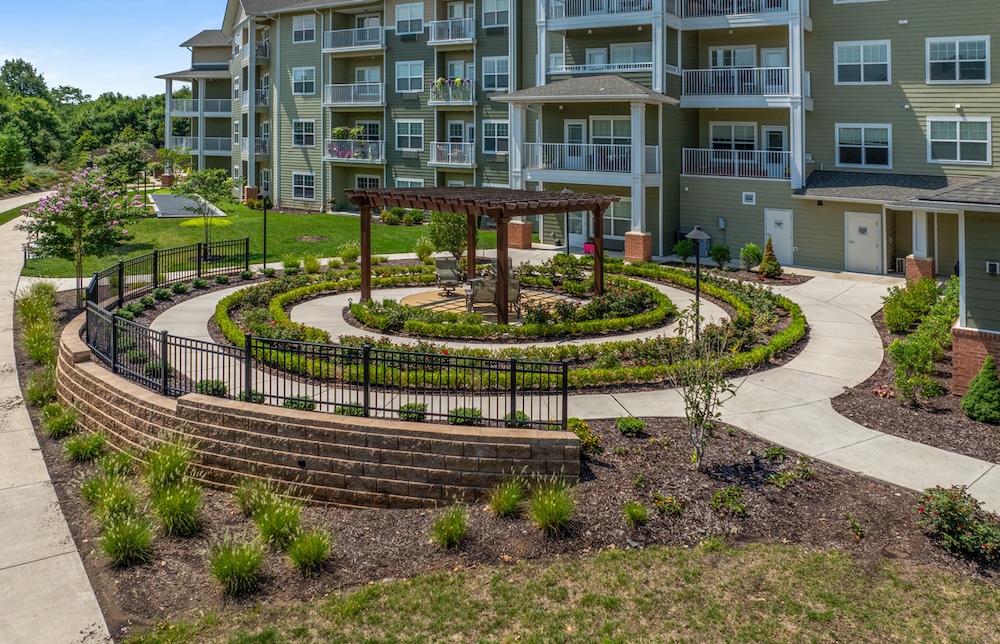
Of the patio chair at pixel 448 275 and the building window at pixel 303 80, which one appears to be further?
the building window at pixel 303 80

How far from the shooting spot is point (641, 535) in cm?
995

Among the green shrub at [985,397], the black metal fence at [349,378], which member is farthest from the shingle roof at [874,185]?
the black metal fence at [349,378]

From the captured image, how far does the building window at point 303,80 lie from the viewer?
48.2 m

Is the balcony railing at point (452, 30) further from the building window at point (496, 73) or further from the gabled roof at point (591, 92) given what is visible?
the gabled roof at point (591, 92)

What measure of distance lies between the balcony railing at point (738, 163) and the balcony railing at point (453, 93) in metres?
13.3

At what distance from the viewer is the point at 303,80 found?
48.7m

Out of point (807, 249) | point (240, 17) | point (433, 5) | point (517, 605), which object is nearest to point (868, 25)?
point (807, 249)

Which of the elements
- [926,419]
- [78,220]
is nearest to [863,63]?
[926,419]

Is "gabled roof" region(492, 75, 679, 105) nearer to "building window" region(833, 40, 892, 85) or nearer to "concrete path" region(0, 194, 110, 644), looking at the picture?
"building window" region(833, 40, 892, 85)

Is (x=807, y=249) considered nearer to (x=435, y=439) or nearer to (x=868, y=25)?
(x=868, y=25)

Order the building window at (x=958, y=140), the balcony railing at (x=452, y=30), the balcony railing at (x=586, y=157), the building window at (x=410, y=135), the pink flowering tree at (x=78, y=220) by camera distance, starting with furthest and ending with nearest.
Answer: the building window at (x=410, y=135) → the balcony railing at (x=452, y=30) → the balcony railing at (x=586, y=157) → the building window at (x=958, y=140) → the pink flowering tree at (x=78, y=220)

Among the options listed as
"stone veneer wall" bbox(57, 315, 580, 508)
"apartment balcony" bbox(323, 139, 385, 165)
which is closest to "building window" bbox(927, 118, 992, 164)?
"stone veneer wall" bbox(57, 315, 580, 508)

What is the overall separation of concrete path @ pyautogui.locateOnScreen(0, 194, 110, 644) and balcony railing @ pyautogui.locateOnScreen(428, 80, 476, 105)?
3090cm

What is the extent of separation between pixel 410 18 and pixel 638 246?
69.7 feet
